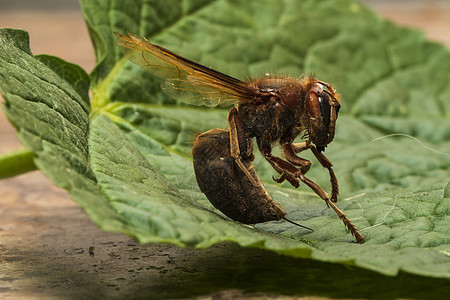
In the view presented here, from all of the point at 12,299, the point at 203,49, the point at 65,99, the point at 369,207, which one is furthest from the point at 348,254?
the point at 203,49

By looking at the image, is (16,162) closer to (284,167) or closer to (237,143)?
(237,143)

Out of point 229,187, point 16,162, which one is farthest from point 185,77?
point 16,162

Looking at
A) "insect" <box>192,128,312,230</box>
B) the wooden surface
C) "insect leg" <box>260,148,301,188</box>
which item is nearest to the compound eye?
"insect leg" <box>260,148,301,188</box>

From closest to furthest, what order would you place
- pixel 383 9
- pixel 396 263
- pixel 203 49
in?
pixel 396 263 → pixel 203 49 → pixel 383 9

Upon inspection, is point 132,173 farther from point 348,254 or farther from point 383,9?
point 383,9

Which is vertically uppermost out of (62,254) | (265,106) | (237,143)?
(265,106)
